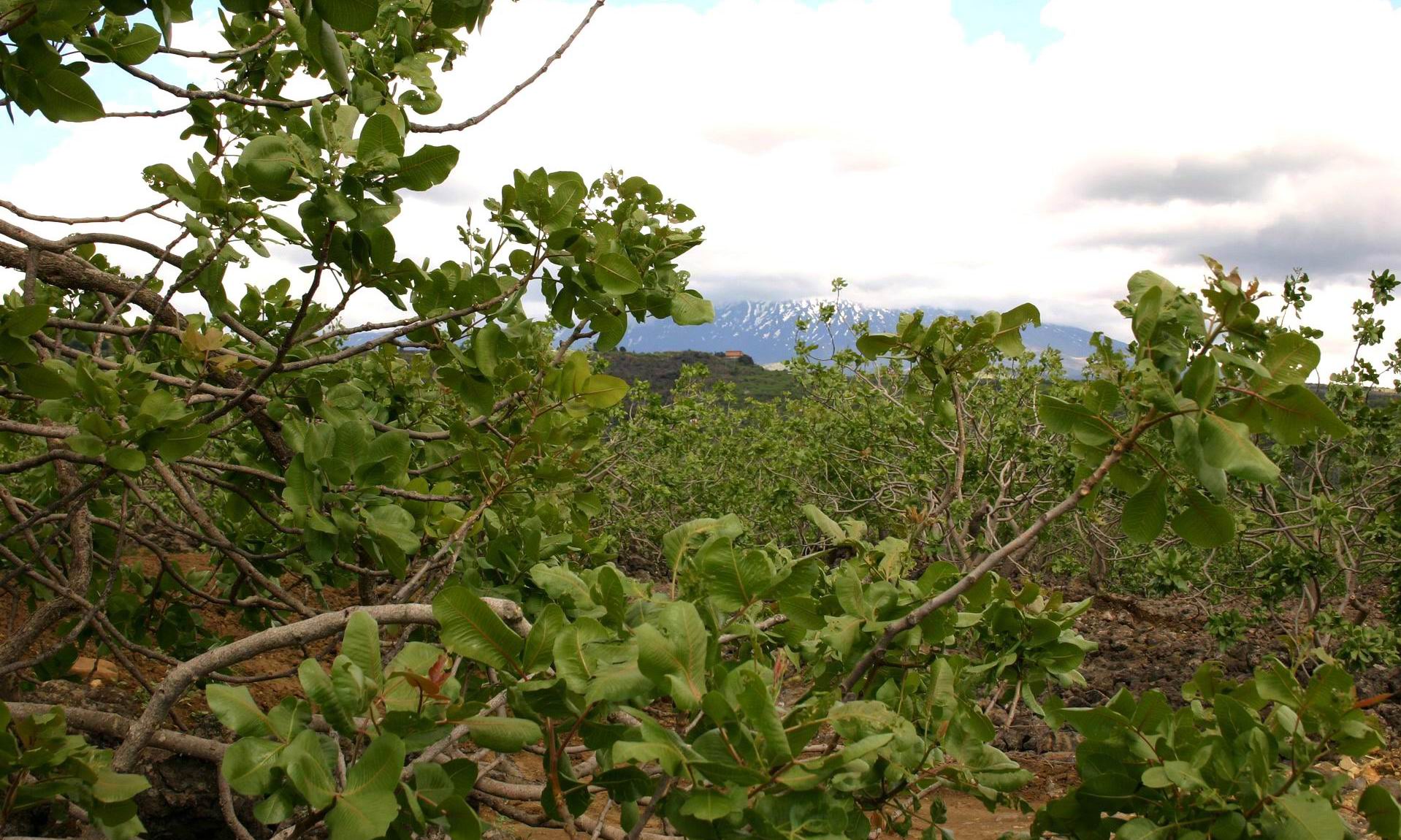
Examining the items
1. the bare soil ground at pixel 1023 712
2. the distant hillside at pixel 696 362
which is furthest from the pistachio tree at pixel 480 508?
the distant hillside at pixel 696 362

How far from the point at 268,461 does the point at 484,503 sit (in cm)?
81

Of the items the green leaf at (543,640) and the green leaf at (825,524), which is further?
the green leaf at (825,524)

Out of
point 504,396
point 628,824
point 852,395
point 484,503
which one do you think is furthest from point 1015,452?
point 628,824

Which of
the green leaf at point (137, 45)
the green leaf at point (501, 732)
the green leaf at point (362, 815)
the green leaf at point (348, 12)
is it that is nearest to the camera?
the green leaf at point (362, 815)

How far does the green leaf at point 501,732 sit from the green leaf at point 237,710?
0.28 m

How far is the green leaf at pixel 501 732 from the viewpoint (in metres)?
1.18

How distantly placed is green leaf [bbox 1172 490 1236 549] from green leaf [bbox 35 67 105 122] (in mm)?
2020

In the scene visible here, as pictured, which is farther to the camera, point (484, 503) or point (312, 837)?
point (312, 837)

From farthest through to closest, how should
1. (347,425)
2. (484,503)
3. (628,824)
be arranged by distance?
1. (484,503)
2. (347,425)
3. (628,824)

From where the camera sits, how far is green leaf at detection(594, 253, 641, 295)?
1.96 metres

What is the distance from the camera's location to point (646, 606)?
149cm

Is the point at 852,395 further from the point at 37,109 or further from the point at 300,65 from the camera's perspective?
the point at 37,109

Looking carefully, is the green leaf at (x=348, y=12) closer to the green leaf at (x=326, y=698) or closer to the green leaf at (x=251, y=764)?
the green leaf at (x=326, y=698)

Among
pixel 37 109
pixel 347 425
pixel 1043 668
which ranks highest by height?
pixel 37 109
